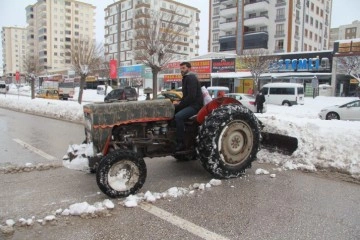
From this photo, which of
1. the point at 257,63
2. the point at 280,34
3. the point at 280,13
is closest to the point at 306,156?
the point at 257,63

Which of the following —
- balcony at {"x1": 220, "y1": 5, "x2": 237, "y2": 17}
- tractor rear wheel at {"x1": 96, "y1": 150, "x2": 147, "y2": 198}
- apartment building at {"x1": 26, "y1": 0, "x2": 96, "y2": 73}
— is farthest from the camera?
apartment building at {"x1": 26, "y1": 0, "x2": 96, "y2": 73}

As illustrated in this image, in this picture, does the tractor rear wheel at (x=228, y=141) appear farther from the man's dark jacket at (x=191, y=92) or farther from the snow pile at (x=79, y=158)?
the snow pile at (x=79, y=158)

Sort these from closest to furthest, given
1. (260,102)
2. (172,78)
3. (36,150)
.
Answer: (36,150)
(260,102)
(172,78)

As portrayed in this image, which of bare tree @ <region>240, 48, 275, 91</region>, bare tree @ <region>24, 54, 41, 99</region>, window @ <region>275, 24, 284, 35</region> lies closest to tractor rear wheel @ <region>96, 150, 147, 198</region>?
bare tree @ <region>24, 54, 41, 99</region>

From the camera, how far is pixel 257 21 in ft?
189

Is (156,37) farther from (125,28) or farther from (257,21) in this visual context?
(125,28)

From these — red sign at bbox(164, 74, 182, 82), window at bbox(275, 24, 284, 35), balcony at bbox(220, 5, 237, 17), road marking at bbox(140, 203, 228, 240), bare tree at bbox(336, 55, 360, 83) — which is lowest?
road marking at bbox(140, 203, 228, 240)

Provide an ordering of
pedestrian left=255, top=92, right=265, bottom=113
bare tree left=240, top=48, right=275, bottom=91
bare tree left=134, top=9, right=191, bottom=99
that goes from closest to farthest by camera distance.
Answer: pedestrian left=255, top=92, right=265, bottom=113 < bare tree left=134, top=9, right=191, bottom=99 < bare tree left=240, top=48, right=275, bottom=91

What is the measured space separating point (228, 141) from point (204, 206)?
1512 mm

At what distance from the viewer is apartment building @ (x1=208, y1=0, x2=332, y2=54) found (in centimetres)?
5619

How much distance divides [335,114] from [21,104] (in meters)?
20.2

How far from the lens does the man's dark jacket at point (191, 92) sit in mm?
5758

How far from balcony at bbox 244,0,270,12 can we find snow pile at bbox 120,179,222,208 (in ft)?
189

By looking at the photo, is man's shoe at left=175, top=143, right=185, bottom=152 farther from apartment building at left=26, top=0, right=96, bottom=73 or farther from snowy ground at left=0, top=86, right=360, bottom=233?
apartment building at left=26, top=0, right=96, bottom=73
